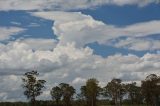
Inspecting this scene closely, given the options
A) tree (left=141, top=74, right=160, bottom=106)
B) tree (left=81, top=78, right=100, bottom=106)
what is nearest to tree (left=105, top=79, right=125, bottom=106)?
tree (left=81, top=78, right=100, bottom=106)

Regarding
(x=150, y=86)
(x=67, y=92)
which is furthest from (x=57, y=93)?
(x=150, y=86)

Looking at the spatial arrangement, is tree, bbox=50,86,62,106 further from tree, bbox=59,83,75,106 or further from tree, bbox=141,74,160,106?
tree, bbox=141,74,160,106

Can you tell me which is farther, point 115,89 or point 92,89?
point 115,89

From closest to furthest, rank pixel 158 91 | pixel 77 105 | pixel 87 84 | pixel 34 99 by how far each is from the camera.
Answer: pixel 34 99, pixel 158 91, pixel 87 84, pixel 77 105

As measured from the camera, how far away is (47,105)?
191 m

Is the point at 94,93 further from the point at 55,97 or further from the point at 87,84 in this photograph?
the point at 55,97

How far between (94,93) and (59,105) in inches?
769

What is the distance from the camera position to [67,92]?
615 feet

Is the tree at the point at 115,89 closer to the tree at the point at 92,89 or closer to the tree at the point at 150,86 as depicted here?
the tree at the point at 92,89

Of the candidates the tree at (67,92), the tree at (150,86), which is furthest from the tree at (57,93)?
the tree at (150,86)

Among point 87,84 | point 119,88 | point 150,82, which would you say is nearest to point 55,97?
point 87,84

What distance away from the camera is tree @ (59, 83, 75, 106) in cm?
18738

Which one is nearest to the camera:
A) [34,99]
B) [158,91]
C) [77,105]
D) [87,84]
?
[34,99]

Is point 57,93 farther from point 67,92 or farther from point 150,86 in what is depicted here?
point 150,86
